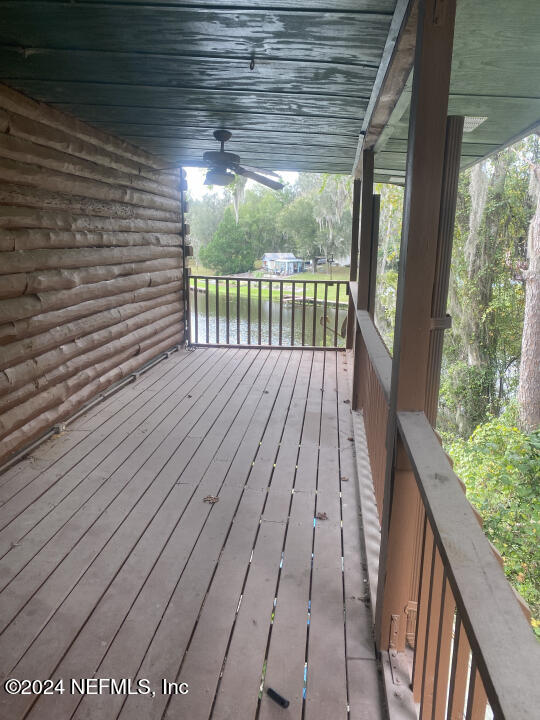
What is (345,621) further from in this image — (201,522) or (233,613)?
(201,522)

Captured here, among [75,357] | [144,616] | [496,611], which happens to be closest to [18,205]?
[75,357]

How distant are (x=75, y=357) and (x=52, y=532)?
1.97m

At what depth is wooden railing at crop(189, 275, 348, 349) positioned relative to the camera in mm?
6820

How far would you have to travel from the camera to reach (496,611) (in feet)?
2.84

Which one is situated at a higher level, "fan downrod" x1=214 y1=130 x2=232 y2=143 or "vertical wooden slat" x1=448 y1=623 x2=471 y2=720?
"fan downrod" x1=214 y1=130 x2=232 y2=143

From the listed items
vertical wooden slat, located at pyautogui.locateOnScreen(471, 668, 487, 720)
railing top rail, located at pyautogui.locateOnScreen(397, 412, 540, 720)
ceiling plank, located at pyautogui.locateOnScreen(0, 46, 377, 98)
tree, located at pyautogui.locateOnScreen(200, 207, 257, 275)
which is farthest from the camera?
tree, located at pyautogui.locateOnScreen(200, 207, 257, 275)

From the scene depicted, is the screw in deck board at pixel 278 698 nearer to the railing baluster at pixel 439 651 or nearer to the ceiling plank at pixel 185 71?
the railing baluster at pixel 439 651

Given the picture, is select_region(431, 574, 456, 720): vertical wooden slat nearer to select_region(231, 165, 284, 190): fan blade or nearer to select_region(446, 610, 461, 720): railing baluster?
select_region(446, 610, 461, 720): railing baluster

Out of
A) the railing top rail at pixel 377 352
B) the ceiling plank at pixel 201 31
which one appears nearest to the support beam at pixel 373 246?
the railing top rail at pixel 377 352

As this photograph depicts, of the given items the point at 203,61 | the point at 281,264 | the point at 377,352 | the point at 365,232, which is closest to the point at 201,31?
the point at 203,61

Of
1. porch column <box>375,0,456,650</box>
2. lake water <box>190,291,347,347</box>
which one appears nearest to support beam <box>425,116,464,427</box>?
porch column <box>375,0,456,650</box>

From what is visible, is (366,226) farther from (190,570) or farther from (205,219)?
(205,219)

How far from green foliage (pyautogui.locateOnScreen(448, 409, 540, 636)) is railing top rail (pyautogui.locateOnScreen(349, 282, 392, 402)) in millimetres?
6139

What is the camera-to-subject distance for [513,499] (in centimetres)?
915
